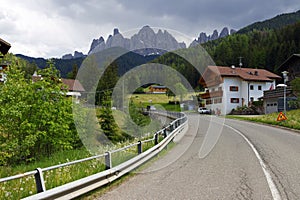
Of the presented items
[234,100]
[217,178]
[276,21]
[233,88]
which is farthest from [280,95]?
[276,21]

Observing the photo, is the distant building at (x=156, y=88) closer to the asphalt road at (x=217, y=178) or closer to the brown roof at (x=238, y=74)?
the asphalt road at (x=217, y=178)

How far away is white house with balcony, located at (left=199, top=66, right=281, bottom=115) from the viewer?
184ft

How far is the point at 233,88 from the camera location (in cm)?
5794

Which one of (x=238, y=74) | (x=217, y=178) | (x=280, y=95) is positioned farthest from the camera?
(x=238, y=74)

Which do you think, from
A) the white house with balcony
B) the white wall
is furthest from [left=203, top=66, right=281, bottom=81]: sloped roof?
the white wall

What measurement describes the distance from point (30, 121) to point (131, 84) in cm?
599

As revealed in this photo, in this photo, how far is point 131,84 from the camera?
643 inches

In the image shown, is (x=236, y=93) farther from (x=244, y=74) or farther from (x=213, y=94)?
(x=244, y=74)

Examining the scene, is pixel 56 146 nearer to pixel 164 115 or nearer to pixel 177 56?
pixel 177 56

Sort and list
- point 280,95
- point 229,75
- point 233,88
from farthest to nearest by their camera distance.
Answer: point 233,88
point 229,75
point 280,95

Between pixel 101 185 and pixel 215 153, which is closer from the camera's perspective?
pixel 101 185

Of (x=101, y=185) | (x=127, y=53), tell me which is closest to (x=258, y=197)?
(x=101, y=185)

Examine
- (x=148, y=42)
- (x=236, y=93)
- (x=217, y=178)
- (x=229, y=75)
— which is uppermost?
(x=229, y=75)

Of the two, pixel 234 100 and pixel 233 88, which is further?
pixel 233 88
